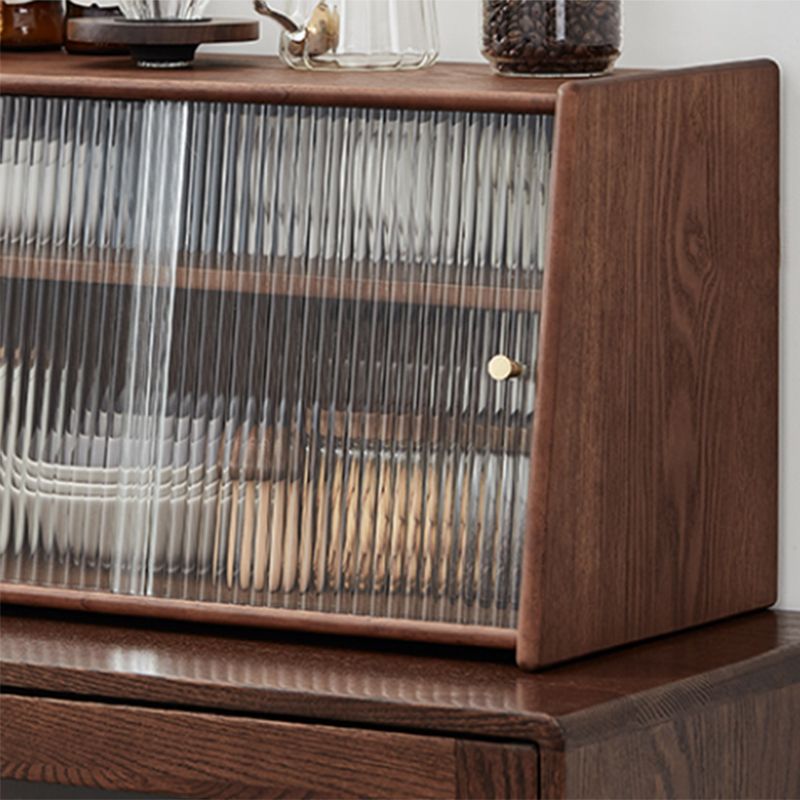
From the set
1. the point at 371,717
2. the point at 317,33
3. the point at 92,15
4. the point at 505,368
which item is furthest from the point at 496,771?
the point at 92,15

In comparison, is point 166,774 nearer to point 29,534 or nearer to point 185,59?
point 29,534

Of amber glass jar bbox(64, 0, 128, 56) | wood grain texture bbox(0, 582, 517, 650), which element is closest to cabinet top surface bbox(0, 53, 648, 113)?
amber glass jar bbox(64, 0, 128, 56)

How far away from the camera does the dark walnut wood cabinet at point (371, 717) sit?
143 centimetres

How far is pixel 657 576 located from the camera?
1.62 metres

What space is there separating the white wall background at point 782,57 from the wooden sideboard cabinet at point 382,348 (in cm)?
9

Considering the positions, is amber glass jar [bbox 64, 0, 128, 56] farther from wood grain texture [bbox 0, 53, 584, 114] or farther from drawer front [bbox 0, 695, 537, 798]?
drawer front [bbox 0, 695, 537, 798]

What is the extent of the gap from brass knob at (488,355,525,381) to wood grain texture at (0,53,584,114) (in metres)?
0.21

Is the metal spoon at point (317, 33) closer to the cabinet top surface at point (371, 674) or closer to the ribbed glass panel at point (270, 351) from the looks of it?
the ribbed glass panel at point (270, 351)

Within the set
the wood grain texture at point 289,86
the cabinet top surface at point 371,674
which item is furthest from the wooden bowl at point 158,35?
the cabinet top surface at point 371,674

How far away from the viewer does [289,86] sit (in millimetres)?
1582

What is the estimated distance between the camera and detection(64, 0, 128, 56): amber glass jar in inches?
74.0

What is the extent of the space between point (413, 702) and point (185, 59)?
2.18ft

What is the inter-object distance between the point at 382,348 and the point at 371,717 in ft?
1.08

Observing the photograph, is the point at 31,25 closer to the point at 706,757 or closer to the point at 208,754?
the point at 208,754
